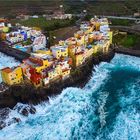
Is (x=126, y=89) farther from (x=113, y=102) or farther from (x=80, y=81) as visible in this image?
(x=80, y=81)

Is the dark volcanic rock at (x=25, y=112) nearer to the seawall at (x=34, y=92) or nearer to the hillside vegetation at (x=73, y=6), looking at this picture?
the seawall at (x=34, y=92)

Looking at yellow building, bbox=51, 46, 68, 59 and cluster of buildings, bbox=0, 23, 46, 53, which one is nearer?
yellow building, bbox=51, 46, 68, 59

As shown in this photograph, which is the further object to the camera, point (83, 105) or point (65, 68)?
point (65, 68)

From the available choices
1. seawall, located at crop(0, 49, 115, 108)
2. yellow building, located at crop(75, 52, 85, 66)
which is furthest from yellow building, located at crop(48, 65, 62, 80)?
yellow building, located at crop(75, 52, 85, 66)

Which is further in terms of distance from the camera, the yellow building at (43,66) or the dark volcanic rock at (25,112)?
the yellow building at (43,66)

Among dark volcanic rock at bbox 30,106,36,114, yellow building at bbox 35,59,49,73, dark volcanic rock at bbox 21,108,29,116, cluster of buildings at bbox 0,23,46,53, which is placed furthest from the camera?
cluster of buildings at bbox 0,23,46,53

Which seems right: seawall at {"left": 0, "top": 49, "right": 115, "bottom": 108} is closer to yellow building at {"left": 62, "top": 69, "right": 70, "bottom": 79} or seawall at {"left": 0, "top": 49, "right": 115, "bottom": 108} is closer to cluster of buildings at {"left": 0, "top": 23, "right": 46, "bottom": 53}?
yellow building at {"left": 62, "top": 69, "right": 70, "bottom": 79}

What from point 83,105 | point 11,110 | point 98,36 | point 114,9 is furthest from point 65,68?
point 114,9

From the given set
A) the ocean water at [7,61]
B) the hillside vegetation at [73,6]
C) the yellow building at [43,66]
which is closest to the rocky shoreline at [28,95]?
the yellow building at [43,66]
